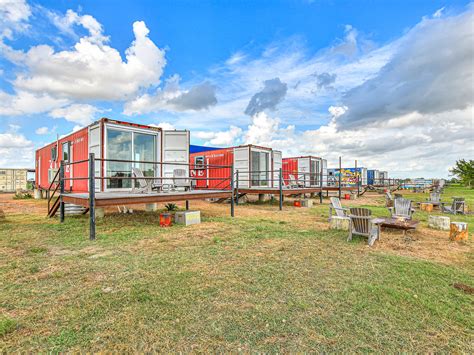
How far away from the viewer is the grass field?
2.19m

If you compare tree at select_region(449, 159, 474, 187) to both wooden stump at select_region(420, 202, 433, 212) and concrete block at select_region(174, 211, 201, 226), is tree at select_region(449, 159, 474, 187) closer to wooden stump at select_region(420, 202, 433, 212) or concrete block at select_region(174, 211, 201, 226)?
wooden stump at select_region(420, 202, 433, 212)

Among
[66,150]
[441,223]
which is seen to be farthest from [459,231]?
[66,150]

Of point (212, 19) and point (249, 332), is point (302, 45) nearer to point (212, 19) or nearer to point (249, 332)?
point (212, 19)

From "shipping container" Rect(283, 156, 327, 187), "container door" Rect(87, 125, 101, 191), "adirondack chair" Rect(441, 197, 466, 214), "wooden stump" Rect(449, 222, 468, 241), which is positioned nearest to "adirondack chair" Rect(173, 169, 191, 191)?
"container door" Rect(87, 125, 101, 191)

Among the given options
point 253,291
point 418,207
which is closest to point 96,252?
point 253,291

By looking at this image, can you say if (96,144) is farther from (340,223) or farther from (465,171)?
(465,171)

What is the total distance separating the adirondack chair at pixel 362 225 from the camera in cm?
546

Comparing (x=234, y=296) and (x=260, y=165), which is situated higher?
(x=260, y=165)

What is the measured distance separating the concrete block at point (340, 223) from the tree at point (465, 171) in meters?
39.2

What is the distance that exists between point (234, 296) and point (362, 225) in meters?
3.87

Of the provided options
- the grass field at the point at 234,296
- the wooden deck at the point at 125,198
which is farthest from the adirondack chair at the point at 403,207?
the wooden deck at the point at 125,198

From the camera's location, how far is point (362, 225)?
562cm

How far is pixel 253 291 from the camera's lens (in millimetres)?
3078

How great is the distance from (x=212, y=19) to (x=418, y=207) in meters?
13.4
